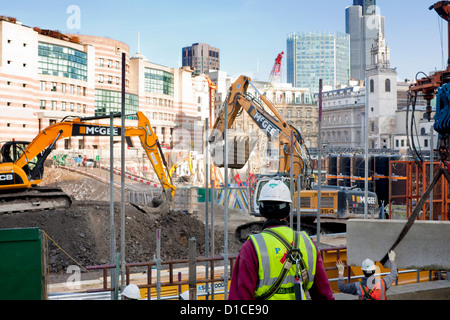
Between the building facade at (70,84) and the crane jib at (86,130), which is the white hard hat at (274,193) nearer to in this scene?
the crane jib at (86,130)

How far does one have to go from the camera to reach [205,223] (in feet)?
59.1

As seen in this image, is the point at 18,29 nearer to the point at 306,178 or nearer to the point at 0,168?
the point at 0,168

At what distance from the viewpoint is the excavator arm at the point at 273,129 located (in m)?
18.3

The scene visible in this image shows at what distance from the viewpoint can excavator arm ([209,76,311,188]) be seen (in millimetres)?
18344

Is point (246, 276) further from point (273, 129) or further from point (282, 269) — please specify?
A: point (273, 129)

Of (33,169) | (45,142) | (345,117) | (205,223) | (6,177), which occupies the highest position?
(345,117)

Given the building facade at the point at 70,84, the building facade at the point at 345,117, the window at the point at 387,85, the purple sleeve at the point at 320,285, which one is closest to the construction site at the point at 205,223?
the purple sleeve at the point at 320,285

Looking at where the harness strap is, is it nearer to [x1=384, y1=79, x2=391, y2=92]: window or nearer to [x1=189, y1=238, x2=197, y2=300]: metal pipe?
[x1=189, y1=238, x2=197, y2=300]: metal pipe

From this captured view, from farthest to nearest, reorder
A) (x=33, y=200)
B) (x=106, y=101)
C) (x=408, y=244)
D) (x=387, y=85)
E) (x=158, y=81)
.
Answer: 1. (x=387, y=85)
2. (x=158, y=81)
3. (x=106, y=101)
4. (x=33, y=200)
5. (x=408, y=244)

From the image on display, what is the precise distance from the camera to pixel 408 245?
7.76 m

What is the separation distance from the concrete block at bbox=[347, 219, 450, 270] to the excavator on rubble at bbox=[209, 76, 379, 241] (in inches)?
405

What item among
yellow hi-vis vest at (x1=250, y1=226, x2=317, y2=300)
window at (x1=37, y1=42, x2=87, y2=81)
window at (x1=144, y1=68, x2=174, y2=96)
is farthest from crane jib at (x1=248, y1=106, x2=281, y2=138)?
window at (x1=144, y1=68, x2=174, y2=96)

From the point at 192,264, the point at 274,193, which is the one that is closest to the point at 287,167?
the point at 192,264

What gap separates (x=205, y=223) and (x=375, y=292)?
12313 millimetres
